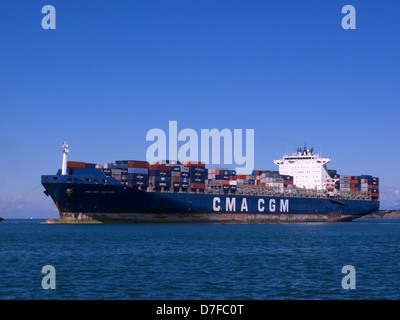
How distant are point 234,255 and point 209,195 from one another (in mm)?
39268

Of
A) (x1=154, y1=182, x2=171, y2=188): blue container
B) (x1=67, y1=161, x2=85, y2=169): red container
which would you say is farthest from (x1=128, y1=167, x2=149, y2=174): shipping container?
(x1=67, y1=161, x2=85, y2=169): red container

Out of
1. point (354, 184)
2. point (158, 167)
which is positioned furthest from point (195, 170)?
point (354, 184)

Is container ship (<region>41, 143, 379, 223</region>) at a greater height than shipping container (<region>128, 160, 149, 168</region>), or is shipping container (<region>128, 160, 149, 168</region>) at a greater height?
shipping container (<region>128, 160, 149, 168</region>)

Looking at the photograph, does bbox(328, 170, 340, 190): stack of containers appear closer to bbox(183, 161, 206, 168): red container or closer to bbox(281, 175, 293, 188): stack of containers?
bbox(281, 175, 293, 188): stack of containers

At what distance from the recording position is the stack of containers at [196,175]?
6862cm

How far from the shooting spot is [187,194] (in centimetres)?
6700

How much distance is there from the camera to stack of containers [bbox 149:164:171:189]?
211 ft

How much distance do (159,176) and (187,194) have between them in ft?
16.5

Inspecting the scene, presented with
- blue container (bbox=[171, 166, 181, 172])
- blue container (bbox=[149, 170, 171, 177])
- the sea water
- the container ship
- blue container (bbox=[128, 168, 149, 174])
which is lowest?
the sea water

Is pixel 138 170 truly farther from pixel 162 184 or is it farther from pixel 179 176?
pixel 179 176

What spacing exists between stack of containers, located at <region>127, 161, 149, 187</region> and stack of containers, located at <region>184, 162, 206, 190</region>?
7502 mm

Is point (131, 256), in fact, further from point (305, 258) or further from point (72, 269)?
point (305, 258)

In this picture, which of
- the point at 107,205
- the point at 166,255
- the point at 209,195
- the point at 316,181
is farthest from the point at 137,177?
the point at 316,181

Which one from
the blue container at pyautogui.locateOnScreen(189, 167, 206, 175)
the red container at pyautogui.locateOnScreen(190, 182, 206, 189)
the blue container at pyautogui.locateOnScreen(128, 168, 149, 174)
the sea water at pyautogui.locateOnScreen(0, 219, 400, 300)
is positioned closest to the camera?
the sea water at pyautogui.locateOnScreen(0, 219, 400, 300)
